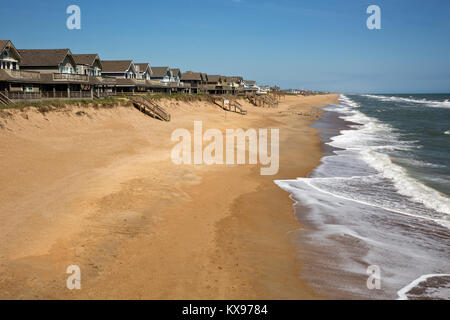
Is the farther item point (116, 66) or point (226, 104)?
point (226, 104)

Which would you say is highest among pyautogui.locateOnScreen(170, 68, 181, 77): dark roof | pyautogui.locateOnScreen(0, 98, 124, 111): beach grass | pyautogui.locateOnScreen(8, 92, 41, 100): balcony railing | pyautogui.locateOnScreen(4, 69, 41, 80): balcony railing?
pyautogui.locateOnScreen(170, 68, 181, 77): dark roof

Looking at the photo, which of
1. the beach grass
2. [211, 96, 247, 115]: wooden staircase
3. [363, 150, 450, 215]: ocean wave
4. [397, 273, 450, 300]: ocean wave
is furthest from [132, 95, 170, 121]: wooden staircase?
[397, 273, 450, 300]: ocean wave

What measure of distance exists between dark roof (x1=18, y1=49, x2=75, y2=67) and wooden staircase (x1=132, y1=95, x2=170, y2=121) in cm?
998

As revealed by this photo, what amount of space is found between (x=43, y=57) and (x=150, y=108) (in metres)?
15.6

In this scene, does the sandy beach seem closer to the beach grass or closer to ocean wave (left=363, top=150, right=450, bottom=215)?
the beach grass

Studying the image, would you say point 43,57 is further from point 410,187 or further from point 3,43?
point 410,187

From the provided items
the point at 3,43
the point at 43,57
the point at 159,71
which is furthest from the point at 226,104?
the point at 3,43

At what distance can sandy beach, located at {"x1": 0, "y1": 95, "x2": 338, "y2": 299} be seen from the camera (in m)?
7.68

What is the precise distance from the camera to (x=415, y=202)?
14703 millimetres

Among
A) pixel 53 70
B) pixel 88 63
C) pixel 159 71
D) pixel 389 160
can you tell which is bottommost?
pixel 389 160

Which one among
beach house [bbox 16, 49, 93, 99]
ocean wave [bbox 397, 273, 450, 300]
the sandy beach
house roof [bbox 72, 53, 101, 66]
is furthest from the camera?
house roof [bbox 72, 53, 101, 66]

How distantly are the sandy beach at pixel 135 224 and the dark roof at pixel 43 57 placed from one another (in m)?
19.1

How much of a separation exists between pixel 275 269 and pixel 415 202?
988 cm

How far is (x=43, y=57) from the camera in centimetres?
3788
